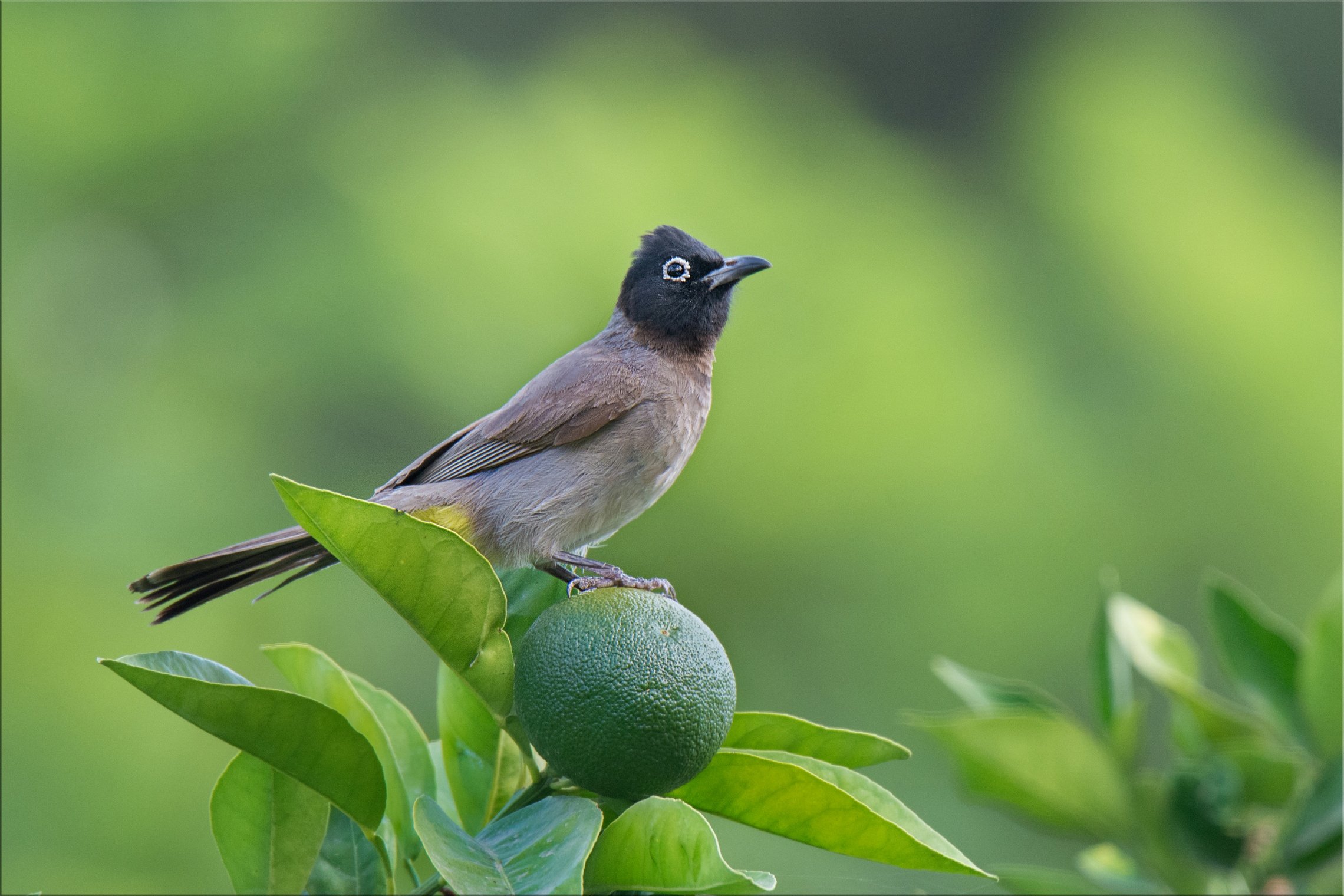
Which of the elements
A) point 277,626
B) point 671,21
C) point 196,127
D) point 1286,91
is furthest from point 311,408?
point 1286,91

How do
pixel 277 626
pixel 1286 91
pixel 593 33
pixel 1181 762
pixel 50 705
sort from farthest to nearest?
pixel 1286 91, pixel 593 33, pixel 277 626, pixel 50 705, pixel 1181 762

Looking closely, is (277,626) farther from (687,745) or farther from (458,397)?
(687,745)

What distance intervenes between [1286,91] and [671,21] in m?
7.06

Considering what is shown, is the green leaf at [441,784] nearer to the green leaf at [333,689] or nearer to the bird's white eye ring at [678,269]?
the green leaf at [333,689]

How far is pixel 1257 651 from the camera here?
2.70 metres

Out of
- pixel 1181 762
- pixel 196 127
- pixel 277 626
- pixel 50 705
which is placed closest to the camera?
pixel 1181 762

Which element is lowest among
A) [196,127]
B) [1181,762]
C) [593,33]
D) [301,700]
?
[1181,762]

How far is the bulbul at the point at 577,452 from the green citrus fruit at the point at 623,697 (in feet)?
2.30

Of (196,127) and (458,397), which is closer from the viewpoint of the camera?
(458,397)

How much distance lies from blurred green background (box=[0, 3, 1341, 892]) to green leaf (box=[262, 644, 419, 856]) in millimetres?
5367

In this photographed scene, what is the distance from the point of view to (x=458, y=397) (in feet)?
27.9

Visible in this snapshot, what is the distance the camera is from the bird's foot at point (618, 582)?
211cm

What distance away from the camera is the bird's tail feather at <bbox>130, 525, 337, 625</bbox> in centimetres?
221

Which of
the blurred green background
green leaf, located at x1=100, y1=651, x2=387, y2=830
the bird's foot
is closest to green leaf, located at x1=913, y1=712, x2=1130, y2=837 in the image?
the bird's foot
